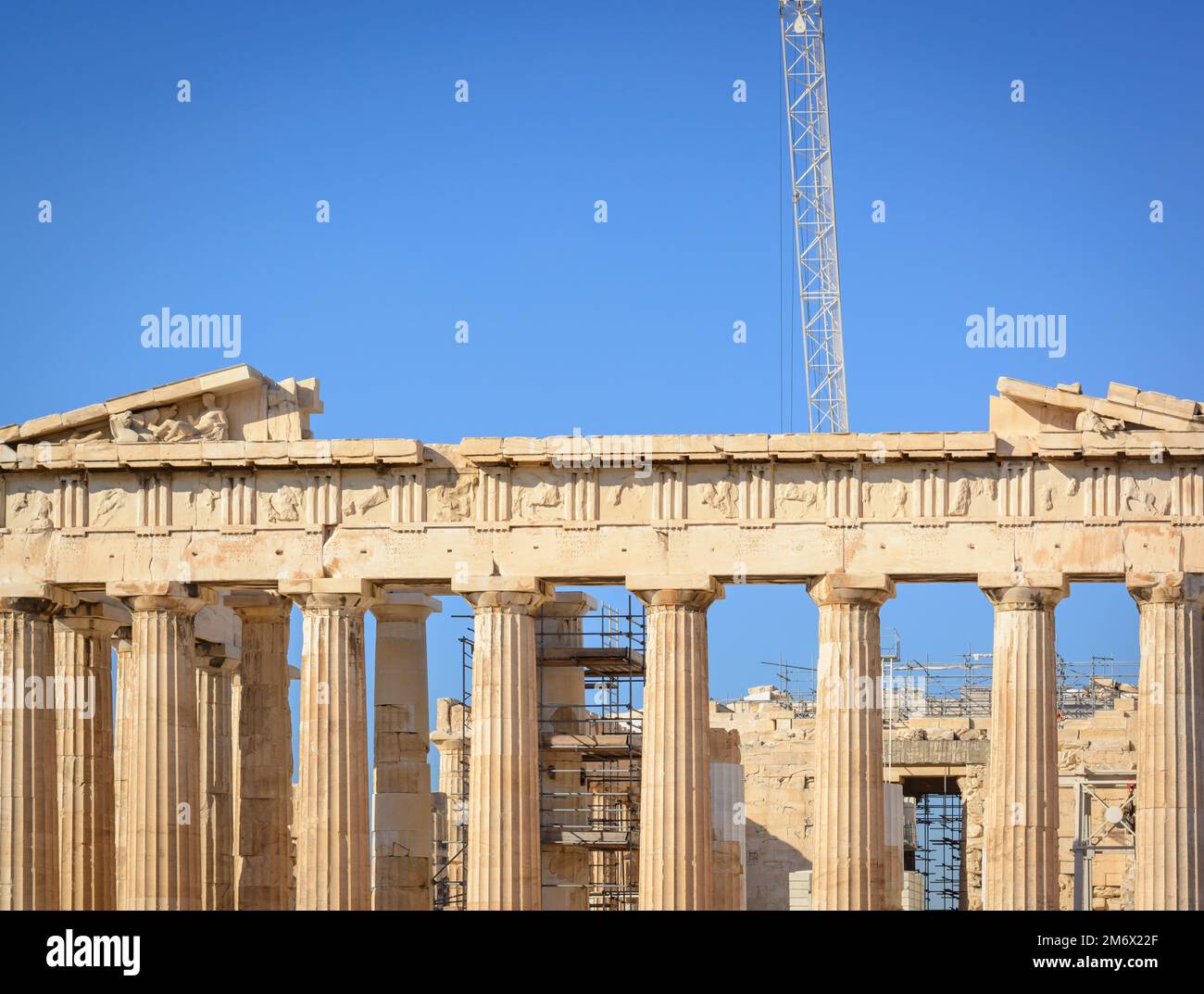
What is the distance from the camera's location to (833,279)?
101m

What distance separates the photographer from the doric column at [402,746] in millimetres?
51031

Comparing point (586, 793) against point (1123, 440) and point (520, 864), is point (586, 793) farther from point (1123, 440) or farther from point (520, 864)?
point (1123, 440)

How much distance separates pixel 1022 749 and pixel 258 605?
1655 centimetres

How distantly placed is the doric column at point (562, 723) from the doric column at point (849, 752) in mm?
11097

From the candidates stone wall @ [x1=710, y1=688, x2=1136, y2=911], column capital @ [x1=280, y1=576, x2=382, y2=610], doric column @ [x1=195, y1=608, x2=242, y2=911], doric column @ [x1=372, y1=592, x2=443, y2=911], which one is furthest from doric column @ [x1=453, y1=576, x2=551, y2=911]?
stone wall @ [x1=710, y1=688, x2=1136, y2=911]

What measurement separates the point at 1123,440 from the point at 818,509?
5.98 m

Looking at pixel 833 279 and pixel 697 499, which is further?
pixel 833 279

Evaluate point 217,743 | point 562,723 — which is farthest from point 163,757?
point 562,723

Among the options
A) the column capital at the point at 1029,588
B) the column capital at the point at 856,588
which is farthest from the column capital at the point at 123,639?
the column capital at the point at 1029,588

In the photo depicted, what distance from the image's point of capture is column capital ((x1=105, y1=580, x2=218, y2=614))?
158ft

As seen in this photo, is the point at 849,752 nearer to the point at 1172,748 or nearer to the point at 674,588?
the point at 674,588

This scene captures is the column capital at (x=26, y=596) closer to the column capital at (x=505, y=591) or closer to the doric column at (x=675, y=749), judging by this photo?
the column capital at (x=505, y=591)

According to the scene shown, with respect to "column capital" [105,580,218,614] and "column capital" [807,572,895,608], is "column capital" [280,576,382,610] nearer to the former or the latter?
"column capital" [105,580,218,614]
